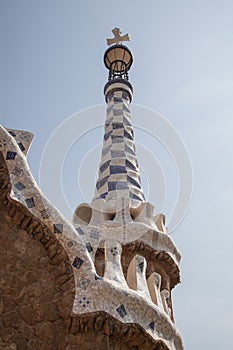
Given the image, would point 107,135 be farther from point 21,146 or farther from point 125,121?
point 21,146

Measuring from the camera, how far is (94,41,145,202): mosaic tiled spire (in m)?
5.48

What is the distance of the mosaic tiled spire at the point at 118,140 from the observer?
548cm

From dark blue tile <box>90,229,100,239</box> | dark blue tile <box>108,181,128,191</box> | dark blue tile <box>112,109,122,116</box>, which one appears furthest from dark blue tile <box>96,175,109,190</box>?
dark blue tile <box>90,229,100,239</box>

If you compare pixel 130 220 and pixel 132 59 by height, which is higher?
pixel 132 59

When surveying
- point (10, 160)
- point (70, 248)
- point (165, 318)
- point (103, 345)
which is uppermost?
point (10, 160)

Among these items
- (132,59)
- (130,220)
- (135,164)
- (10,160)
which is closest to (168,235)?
(130,220)

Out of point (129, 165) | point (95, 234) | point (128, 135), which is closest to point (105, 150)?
point (128, 135)

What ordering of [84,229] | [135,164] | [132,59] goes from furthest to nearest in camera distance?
[132,59]
[135,164]
[84,229]

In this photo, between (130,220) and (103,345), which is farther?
(130,220)

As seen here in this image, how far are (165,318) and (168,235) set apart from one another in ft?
4.66

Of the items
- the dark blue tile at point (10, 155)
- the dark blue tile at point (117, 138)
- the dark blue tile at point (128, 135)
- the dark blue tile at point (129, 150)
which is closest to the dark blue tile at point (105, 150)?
the dark blue tile at point (117, 138)

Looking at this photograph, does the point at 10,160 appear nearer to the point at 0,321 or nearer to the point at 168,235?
the point at 0,321

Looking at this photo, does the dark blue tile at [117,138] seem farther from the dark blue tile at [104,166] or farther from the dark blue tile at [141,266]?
the dark blue tile at [141,266]

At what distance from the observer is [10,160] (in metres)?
3.50
